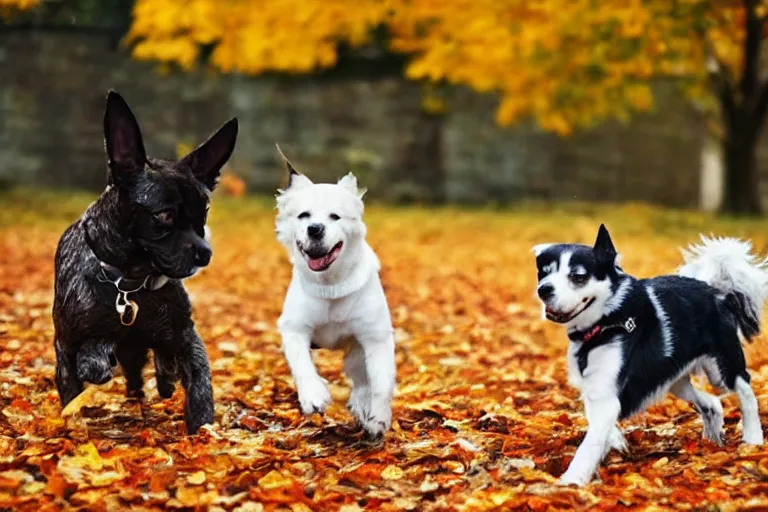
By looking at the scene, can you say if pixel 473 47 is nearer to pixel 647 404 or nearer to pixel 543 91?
pixel 543 91

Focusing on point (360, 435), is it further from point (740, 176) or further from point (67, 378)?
point (740, 176)

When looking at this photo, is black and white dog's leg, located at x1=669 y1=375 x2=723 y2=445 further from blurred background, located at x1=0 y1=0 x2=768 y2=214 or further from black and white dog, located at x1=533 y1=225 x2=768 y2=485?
blurred background, located at x1=0 y1=0 x2=768 y2=214

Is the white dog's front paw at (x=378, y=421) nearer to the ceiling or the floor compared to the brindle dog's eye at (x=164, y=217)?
nearer to the floor

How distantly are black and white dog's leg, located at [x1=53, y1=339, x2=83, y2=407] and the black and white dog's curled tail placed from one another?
289cm

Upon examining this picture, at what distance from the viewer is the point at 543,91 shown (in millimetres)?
19016

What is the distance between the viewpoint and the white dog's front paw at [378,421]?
553cm

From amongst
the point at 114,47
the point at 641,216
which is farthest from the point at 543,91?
the point at 114,47

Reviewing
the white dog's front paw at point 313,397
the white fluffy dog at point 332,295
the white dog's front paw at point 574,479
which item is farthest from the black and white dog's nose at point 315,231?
the white dog's front paw at point 574,479

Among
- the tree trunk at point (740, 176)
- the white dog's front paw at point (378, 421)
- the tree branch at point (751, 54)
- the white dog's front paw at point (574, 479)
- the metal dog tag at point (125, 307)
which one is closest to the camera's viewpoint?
the white dog's front paw at point (574, 479)

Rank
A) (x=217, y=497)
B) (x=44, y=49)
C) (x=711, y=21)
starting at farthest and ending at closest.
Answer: (x=44, y=49)
(x=711, y=21)
(x=217, y=497)

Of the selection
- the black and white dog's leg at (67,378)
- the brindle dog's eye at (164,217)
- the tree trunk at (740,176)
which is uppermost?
the tree trunk at (740,176)

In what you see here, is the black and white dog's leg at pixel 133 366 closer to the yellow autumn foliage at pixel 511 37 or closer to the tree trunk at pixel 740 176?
the yellow autumn foliage at pixel 511 37

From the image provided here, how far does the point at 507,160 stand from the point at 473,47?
228 inches

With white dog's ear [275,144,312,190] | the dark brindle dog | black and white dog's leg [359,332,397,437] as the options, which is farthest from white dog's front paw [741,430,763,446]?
the dark brindle dog
